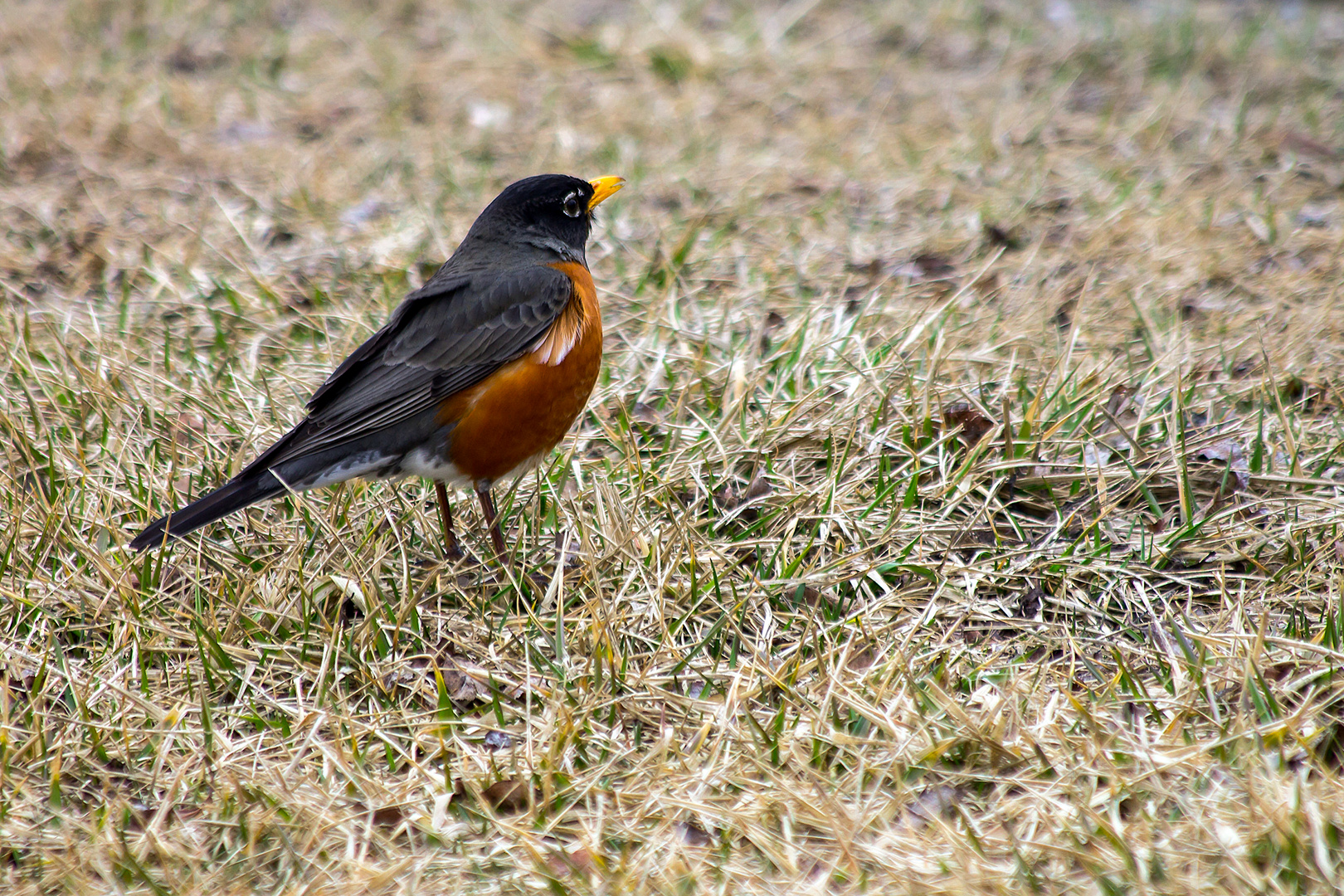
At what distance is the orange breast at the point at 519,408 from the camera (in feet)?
12.1

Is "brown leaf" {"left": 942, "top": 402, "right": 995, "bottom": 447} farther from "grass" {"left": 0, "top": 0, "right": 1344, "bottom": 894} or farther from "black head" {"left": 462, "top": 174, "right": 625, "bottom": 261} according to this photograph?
"black head" {"left": 462, "top": 174, "right": 625, "bottom": 261}

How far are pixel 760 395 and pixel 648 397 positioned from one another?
443 mm

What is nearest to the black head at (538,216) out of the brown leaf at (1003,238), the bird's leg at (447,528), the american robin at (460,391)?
the american robin at (460,391)

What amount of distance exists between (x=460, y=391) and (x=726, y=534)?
0.96 m

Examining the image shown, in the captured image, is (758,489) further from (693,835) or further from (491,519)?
(693,835)

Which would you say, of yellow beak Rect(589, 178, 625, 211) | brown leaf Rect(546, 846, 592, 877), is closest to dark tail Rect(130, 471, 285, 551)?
brown leaf Rect(546, 846, 592, 877)

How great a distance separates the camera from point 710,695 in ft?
10.2

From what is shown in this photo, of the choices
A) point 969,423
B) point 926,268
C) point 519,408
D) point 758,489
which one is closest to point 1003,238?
point 926,268

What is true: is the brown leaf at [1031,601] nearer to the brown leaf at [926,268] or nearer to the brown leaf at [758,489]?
the brown leaf at [758,489]

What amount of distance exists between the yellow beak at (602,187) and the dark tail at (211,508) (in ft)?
5.49

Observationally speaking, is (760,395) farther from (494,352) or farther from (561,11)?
(561,11)

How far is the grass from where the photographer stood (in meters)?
2.63

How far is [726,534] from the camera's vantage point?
3801 mm

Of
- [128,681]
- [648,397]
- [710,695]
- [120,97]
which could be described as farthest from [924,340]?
[120,97]
